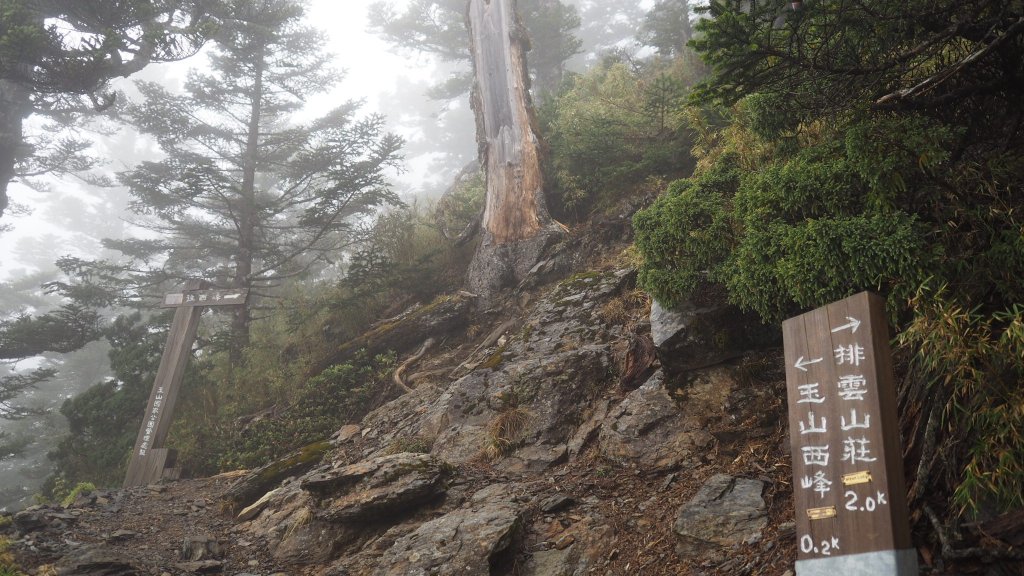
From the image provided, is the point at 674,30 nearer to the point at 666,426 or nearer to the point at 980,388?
the point at 666,426

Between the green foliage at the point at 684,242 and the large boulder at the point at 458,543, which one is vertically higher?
the green foliage at the point at 684,242

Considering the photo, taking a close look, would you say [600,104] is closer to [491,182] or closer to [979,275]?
[491,182]

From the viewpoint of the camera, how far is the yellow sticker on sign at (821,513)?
2.71 meters

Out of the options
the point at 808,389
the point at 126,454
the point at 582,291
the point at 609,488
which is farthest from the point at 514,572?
the point at 126,454

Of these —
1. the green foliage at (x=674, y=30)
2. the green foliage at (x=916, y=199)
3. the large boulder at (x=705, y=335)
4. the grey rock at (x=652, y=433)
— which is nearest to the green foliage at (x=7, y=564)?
the grey rock at (x=652, y=433)

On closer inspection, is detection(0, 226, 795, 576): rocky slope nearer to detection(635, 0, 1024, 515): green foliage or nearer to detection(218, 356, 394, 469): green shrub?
detection(218, 356, 394, 469): green shrub

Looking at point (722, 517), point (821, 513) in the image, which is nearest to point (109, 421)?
point (722, 517)

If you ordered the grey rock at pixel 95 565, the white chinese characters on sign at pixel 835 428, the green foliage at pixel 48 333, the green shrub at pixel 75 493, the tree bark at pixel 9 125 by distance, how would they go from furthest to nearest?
1. the tree bark at pixel 9 125
2. the green foliage at pixel 48 333
3. the green shrub at pixel 75 493
4. the grey rock at pixel 95 565
5. the white chinese characters on sign at pixel 835 428

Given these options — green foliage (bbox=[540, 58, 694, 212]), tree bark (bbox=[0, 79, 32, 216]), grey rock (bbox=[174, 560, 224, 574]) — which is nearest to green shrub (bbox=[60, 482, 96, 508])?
grey rock (bbox=[174, 560, 224, 574])

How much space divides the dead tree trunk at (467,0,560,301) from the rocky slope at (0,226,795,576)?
2305mm

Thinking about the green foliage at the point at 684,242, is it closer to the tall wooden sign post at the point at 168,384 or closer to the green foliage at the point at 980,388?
the green foliage at the point at 980,388

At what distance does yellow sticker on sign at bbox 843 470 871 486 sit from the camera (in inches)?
103

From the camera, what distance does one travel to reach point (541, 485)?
5.45m

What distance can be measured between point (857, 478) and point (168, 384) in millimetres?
10626
